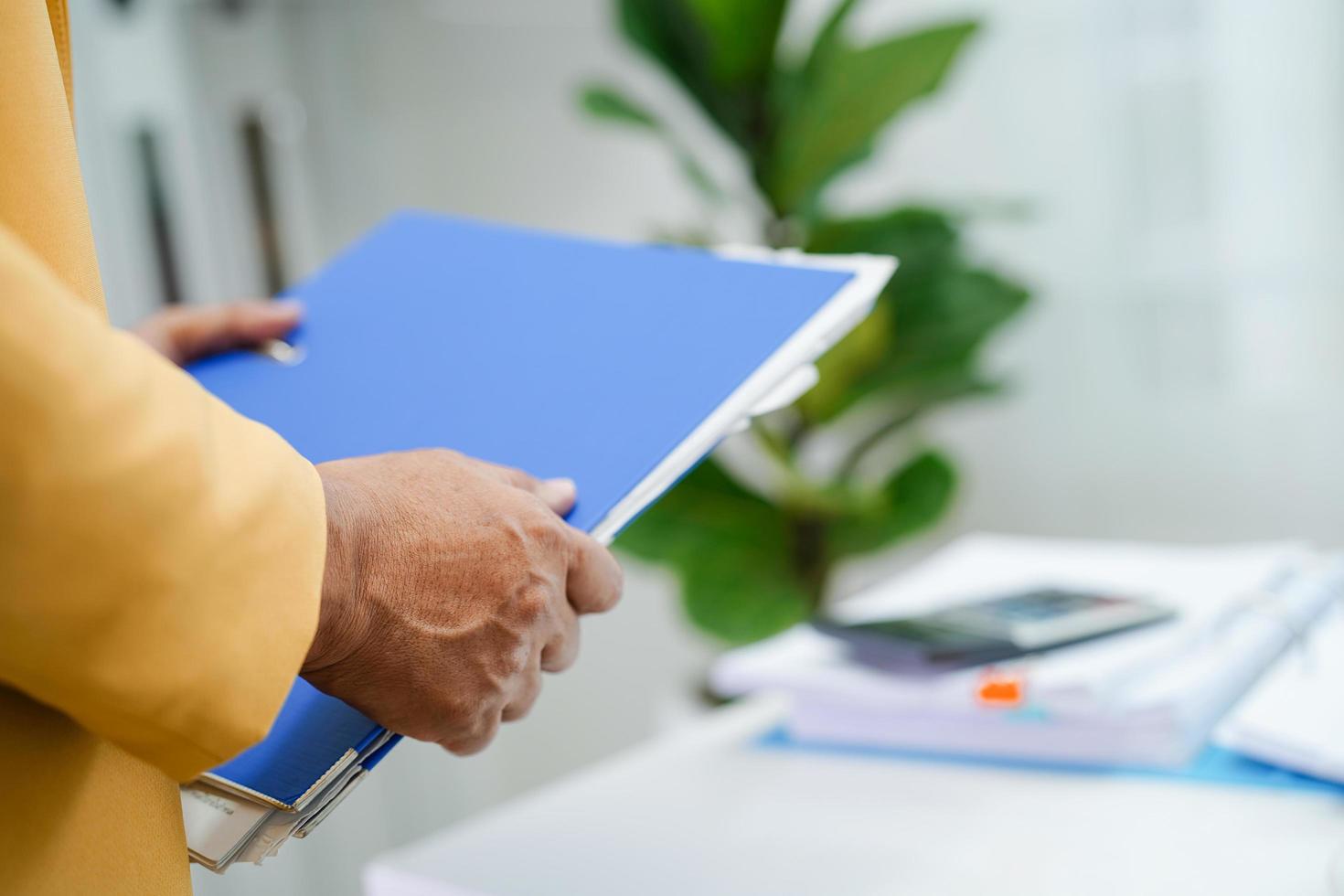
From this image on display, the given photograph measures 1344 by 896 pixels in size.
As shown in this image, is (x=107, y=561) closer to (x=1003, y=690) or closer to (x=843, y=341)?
(x=1003, y=690)

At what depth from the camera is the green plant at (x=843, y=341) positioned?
1.58 meters

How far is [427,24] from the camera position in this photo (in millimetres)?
2082

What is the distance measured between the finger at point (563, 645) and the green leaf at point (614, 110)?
118 centimetres

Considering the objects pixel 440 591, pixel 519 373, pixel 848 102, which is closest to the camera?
pixel 440 591

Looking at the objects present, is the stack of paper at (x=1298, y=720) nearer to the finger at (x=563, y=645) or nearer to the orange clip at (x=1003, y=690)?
the orange clip at (x=1003, y=690)

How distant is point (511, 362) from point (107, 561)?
0.31 metres

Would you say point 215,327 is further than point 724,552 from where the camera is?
No

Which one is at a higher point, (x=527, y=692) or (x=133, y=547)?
(x=133, y=547)

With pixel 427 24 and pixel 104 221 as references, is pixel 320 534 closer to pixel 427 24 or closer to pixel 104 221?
pixel 104 221

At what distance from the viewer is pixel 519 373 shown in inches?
25.3

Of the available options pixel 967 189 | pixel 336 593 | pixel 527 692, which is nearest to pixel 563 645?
pixel 527 692

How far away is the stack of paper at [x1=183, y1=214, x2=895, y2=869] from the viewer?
0.50 m

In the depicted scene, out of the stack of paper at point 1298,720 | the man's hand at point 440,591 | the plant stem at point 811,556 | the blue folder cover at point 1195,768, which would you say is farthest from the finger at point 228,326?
the plant stem at point 811,556

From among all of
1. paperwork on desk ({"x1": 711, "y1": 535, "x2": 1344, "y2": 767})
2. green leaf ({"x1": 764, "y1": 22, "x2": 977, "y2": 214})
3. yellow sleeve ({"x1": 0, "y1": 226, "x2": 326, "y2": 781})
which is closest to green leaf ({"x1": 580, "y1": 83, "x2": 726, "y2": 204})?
green leaf ({"x1": 764, "y1": 22, "x2": 977, "y2": 214})
